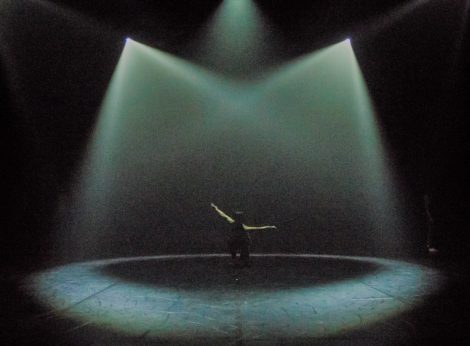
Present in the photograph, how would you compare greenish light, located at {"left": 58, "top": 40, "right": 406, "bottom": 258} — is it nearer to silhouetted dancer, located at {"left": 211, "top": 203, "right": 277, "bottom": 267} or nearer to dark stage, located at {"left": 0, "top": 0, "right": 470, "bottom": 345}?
dark stage, located at {"left": 0, "top": 0, "right": 470, "bottom": 345}

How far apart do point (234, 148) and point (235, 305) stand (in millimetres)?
7843

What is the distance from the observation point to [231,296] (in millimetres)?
5773

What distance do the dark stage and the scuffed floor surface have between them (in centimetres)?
11

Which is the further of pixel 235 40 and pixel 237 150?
pixel 237 150

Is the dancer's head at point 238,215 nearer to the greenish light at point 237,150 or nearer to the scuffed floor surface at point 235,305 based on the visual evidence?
the scuffed floor surface at point 235,305

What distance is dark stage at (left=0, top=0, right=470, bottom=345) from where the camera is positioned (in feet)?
28.3

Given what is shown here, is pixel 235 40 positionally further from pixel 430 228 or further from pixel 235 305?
pixel 235 305

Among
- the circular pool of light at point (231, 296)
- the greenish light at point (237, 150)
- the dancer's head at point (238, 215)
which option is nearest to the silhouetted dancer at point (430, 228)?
the circular pool of light at point (231, 296)

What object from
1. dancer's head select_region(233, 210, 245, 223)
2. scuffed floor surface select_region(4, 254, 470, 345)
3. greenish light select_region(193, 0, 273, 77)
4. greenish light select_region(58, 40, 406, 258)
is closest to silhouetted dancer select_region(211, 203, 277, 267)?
dancer's head select_region(233, 210, 245, 223)

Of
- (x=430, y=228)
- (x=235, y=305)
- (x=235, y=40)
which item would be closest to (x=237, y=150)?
(x=235, y=40)

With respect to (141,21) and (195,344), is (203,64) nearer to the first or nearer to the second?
(141,21)

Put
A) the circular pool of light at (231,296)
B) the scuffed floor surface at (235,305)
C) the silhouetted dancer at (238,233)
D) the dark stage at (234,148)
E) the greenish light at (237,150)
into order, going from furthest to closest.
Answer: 1. the greenish light at (237,150)
2. the dark stage at (234,148)
3. the silhouetted dancer at (238,233)
4. the circular pool of light at (231,296)
5. the scuffed floor surface at (235,305)

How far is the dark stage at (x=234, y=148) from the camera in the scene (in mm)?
8641

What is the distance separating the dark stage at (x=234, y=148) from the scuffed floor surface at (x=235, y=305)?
0.11 meters
